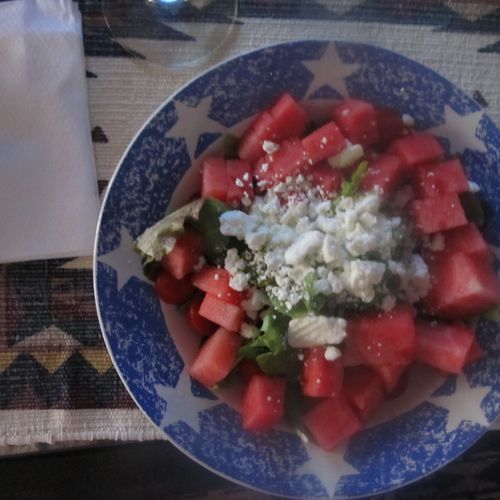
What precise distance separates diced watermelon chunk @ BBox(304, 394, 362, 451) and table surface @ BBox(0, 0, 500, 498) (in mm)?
296

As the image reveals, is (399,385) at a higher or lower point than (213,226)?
lower

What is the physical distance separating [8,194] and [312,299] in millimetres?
558

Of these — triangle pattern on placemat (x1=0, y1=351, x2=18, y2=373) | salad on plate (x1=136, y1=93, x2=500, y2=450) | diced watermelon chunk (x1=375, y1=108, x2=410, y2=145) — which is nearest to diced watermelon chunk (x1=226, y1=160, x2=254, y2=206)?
salad on plate (x1=136, y1=93, x2=500, y2=450)

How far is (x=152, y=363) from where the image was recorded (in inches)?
37.9

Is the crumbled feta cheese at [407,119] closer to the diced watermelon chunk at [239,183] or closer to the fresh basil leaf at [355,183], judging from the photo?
the fresh basil leaf at [355,183]

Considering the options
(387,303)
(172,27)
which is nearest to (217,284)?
(387,303)

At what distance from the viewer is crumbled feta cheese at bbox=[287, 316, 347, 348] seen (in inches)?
36.3

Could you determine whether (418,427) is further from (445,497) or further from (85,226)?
(85,226)

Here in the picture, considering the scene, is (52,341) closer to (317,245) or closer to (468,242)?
(317,245)

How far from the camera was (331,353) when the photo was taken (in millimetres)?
922

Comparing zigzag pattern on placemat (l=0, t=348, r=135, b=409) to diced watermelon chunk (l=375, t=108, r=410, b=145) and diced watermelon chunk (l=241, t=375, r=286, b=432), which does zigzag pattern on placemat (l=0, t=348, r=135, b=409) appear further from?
diced watermelon chunk (l=375, t=108, r=410, b=145)

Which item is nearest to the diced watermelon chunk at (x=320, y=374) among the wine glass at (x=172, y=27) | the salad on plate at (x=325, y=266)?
the salad on plate at (x=325, y=266)

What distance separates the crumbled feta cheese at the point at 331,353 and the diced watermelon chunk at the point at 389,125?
338mm

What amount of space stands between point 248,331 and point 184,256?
144mm
